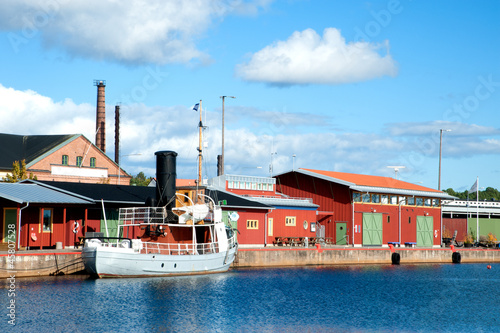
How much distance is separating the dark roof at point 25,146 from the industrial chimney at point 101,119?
6.97 metres

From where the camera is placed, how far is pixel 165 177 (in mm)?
43656

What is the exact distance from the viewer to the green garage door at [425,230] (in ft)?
222

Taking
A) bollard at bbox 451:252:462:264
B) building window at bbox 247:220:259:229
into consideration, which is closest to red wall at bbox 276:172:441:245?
bollard at bbox 451:252:462:264

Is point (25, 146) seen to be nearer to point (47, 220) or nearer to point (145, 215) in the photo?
point (47, 220)

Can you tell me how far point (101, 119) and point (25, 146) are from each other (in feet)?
35.3

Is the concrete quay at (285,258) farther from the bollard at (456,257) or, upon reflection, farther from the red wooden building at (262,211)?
the red wooden building at (262,211)

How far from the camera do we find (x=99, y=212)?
151 ft

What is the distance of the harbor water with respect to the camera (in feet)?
90.4

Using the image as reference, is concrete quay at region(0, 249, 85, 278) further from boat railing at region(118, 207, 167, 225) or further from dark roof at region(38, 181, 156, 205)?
dark roof at region(38, 181, 156, 205)

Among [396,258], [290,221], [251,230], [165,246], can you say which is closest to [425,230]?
[396,258]

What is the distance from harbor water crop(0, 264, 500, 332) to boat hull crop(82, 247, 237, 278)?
0.64 meters

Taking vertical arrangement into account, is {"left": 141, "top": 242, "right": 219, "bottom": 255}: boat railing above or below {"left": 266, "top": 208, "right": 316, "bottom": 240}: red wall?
below

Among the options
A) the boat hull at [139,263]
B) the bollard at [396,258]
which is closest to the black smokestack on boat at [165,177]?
the boat hull at [139,263]

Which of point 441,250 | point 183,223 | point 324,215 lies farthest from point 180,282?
point 441,250
